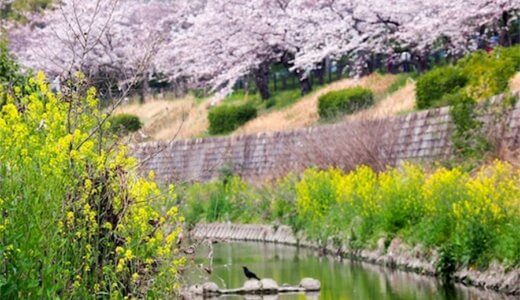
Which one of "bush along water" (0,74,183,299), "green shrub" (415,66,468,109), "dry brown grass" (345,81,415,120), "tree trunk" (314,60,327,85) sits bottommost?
"tree trunk" (314,60,327,85)

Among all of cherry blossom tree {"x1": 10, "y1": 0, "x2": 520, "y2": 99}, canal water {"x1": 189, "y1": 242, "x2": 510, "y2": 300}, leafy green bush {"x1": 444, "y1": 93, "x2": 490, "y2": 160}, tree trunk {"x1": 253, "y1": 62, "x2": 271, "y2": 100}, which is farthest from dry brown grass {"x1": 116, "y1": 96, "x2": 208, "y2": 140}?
canal water {"x1": 189, "y1": 242, "x2": 510, "y2": 300}

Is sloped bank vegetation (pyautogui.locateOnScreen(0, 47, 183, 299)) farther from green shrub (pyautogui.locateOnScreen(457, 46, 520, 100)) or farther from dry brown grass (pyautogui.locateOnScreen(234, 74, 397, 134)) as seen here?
dry brown grass (pyautogui.locateOnScreen(234, 74, 397, 134))

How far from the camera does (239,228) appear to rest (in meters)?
28.7

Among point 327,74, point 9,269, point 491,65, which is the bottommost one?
point 327,74

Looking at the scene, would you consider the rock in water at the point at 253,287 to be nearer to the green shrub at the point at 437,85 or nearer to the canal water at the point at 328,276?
the canal water at the point at 328,276

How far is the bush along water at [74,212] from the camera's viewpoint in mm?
7855

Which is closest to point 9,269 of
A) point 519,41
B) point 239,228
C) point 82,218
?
point 82,218

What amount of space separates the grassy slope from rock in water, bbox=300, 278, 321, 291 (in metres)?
9.70

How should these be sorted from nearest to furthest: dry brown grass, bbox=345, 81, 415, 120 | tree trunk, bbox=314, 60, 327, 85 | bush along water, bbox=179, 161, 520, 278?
bush along water, bbox=179, 161, 520, 278
dry brown grass, bbox=345, 81, 415, 120
tree trunk, bbox=314, 60, 327, 85

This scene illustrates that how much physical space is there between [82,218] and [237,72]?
1341 inches

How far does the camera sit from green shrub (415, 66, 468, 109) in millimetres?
27716

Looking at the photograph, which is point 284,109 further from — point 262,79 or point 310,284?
point 310,284

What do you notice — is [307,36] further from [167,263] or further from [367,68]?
[167,263]

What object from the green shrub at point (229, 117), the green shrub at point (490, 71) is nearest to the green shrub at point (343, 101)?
the green shrub at point (229, 117)
